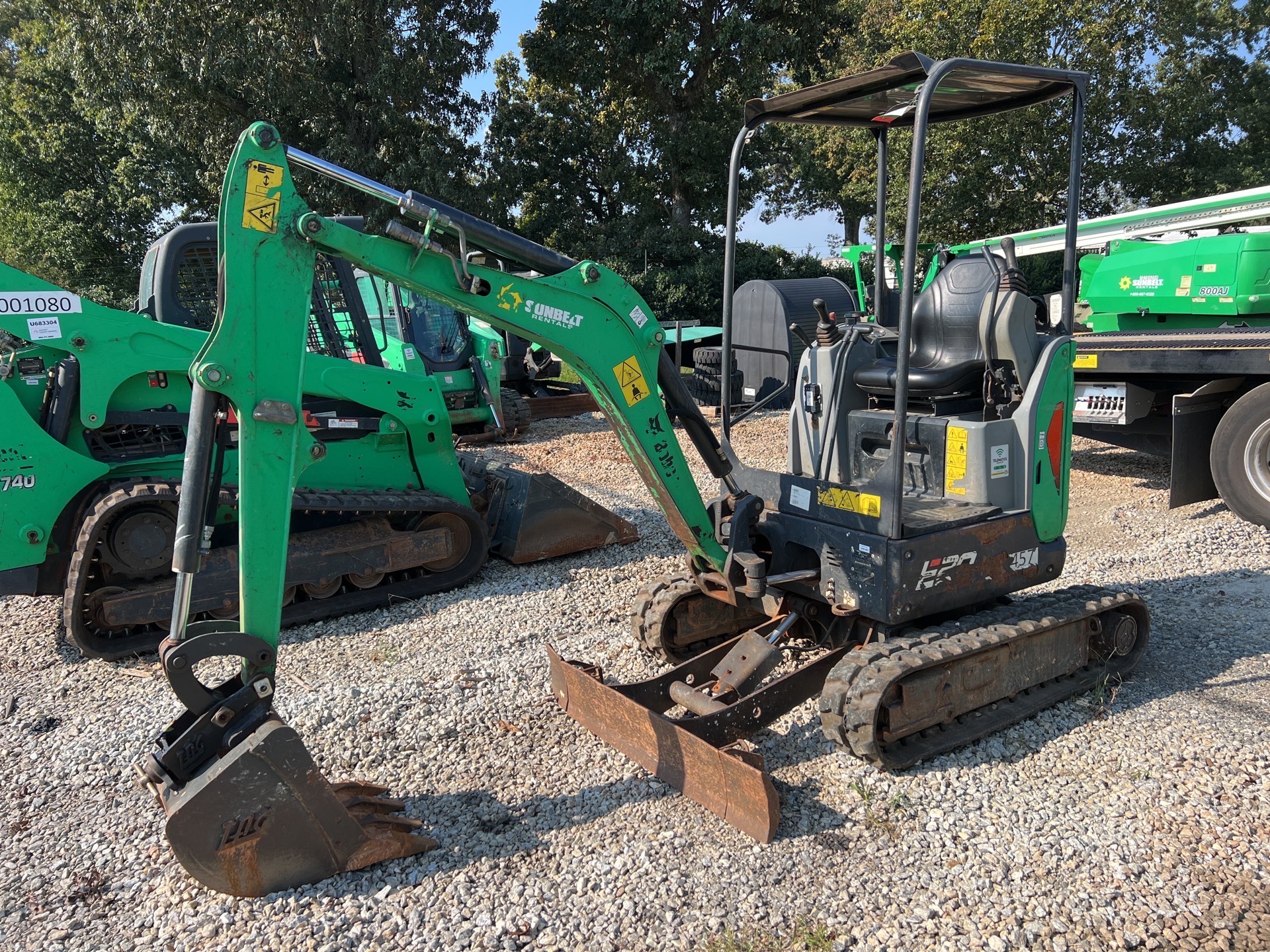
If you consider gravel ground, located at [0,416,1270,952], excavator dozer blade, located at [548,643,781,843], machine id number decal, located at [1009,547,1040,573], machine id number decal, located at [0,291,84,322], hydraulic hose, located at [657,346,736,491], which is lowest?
gravel ground, located at [0,416,1270,952]

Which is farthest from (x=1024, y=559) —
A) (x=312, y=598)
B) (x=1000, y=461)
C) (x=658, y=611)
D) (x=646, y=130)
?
(x=646, y=130)

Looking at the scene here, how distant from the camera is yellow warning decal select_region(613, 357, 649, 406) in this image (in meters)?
3.74

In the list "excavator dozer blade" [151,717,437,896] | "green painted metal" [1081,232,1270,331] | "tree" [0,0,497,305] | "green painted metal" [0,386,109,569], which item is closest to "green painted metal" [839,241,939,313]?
"green painted metal" [1081,232,1270,331]

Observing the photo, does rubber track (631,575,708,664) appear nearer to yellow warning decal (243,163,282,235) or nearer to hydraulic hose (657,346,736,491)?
hydraulic hose (657,346,736,491)

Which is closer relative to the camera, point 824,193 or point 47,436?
point 47,436

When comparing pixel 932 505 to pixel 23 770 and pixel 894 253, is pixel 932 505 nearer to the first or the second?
pixel 23 770

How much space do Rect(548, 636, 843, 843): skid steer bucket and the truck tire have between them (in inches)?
207

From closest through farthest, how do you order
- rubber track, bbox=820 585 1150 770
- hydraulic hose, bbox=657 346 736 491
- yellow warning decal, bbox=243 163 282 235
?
yellow warning decal, bbox=243 163 282 235, rubber track, bbox=820 585 1150 770, hydraulic hose, bbox=657 346 736 491

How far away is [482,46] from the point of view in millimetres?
21422

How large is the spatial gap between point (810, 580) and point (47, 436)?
450cm

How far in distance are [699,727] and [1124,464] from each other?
321 inches

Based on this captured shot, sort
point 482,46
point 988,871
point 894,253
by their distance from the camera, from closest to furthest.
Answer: point 988,871 < point 894,253 < point 482,46

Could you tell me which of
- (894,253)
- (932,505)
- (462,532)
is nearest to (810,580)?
(932,505)

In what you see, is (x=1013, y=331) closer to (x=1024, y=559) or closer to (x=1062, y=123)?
(x=1024, y=559)
